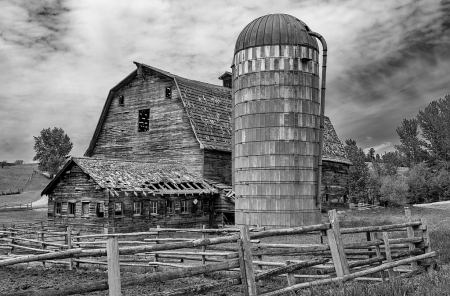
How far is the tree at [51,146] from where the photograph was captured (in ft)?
234

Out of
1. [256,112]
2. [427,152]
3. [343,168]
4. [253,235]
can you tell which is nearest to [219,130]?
[256,112]

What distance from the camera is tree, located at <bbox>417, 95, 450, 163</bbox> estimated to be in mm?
50219

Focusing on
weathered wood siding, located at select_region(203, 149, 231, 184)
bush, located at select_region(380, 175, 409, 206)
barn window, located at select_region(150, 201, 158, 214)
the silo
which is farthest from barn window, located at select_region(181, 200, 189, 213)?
bush, located at select_region(380, 175, 409, 206)

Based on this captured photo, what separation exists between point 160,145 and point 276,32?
12.3 m

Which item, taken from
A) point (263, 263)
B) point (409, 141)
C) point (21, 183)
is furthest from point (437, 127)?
point (21, 183)

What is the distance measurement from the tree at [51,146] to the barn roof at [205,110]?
43648 mm

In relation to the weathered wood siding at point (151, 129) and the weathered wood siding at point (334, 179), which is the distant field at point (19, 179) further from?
the weathered wood siding at point (334, 179)

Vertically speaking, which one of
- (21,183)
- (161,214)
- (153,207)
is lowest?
(161,214)

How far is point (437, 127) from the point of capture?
5106 centimetres

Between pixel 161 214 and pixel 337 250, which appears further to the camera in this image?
pixel 161 214

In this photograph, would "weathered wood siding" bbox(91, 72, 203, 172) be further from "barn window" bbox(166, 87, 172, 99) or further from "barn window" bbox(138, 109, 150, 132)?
"barn window" bbox(138, 109, 150, 132)

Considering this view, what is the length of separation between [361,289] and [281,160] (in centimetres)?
1173

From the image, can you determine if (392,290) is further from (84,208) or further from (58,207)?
(58,207)

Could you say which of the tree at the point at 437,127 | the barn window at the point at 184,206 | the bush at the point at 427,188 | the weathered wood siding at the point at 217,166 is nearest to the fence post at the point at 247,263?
the barn window at the point at 184,206
